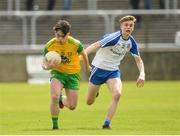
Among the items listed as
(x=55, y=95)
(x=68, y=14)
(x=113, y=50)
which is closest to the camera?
(x=55, y=95)

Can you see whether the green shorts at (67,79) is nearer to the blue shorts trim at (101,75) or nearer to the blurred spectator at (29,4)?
the blue shorts trim at (101,75)

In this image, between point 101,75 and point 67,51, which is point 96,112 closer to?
point 101,75

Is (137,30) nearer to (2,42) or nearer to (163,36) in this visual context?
(163,36)

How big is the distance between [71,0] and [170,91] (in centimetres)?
885

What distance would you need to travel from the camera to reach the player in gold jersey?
16375mm

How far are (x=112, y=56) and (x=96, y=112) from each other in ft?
12.9

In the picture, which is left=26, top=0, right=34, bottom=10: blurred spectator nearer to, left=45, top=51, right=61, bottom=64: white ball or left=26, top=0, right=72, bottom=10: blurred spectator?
left=26, top=0, right=72, bottom=10: blurred spectator

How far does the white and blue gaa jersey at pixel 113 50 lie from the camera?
1720 centimetres

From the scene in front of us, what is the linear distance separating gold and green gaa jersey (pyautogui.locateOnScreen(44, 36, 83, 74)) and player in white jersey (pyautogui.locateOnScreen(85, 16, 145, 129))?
0.79 ft

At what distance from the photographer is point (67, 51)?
1677 cm

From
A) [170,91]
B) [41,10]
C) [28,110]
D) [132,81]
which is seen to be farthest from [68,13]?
[28,110]

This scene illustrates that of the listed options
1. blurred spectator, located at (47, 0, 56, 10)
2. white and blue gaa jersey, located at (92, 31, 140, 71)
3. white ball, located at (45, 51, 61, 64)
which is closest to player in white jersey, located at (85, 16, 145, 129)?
white and blue gaa jersey, located at (92, 31, 140, 71)

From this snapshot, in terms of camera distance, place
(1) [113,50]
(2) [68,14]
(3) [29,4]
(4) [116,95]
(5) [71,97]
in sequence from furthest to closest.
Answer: (3) [29,4], (2) [68,14], (1) [113,50], (5) [71,97], (4) [116,95]

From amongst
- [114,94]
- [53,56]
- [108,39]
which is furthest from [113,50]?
[53,56]
